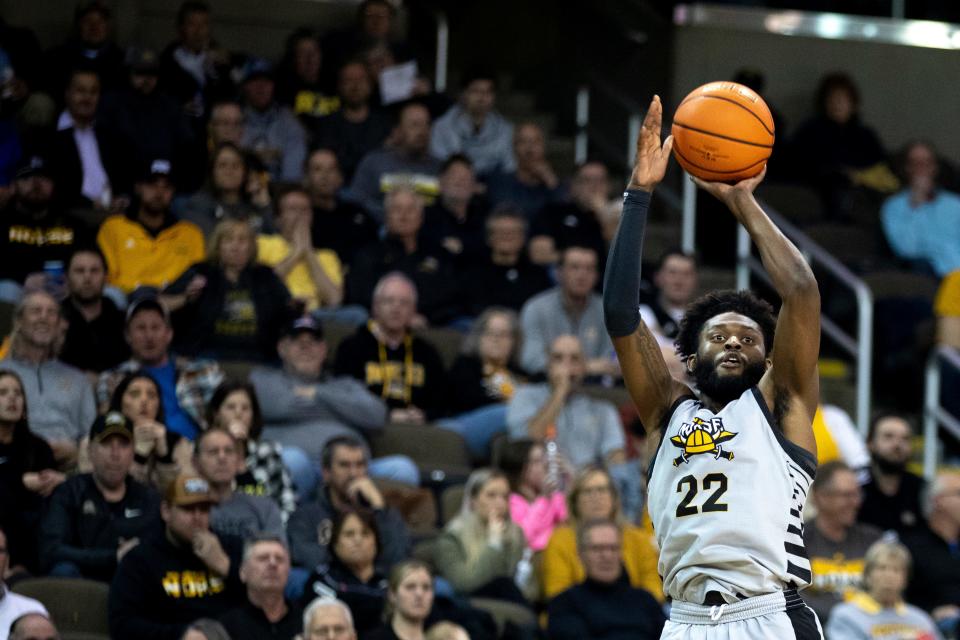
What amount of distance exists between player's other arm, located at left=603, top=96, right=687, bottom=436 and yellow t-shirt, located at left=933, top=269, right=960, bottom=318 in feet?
20.9

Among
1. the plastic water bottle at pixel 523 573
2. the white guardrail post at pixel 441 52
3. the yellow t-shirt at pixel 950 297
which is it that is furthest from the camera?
the white guardrail post at pixel 441 52

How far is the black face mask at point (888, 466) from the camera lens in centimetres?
1004

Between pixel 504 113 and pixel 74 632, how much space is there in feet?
25.5

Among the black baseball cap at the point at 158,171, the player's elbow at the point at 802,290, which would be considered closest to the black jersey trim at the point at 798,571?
the player's elbow at the point at 802,290

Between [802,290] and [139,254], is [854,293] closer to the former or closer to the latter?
[139,254]

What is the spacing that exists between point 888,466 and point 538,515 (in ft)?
7.48

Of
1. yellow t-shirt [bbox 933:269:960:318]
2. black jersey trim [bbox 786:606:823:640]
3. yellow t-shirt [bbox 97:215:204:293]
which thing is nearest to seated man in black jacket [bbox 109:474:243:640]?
yellow t-shirt [bbox 97:215:204:293]

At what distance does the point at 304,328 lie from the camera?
9.38m

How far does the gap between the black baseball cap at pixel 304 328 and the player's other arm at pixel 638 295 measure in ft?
15.0

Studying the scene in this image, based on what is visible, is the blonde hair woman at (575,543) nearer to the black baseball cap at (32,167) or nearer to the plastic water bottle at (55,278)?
the plastic water bottle at (55,278)

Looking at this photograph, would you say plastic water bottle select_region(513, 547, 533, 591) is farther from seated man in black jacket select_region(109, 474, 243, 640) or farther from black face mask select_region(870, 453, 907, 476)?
black face mask select_region(870, 453, 907, 476)

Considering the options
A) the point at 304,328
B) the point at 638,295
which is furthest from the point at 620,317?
the point at 304,328

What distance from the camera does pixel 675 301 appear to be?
1104 centimetres

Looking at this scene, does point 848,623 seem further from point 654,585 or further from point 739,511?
point 739,511
